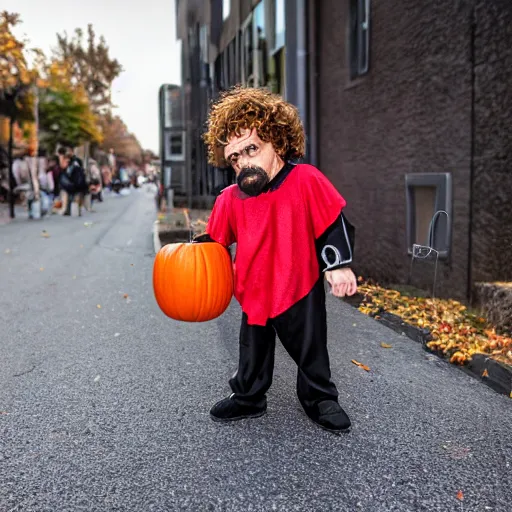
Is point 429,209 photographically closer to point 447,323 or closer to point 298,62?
point 447,323

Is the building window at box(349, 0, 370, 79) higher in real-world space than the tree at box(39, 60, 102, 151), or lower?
lower

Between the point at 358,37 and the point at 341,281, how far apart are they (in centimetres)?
627

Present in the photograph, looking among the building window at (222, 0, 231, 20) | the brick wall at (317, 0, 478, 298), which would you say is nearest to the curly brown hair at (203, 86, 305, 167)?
the brick wall at (317, 0, 478, 298)

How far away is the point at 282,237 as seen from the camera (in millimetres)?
3182

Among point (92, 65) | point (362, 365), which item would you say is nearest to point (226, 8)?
point (362, 365)

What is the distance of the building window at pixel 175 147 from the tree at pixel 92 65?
44.8m

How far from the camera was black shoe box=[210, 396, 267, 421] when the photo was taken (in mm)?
3424

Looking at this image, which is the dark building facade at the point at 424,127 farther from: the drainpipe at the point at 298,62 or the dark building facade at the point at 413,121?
the drainpipe at the point at 298,62

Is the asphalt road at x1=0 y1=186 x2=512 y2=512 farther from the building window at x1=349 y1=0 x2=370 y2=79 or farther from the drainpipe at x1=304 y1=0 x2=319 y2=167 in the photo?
the drainpipe at x1=304 y1=0 x2=319 y2=167

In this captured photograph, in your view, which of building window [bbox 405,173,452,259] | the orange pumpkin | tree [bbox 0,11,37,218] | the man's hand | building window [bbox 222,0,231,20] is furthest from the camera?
tree [bbox 0,11,37,218]

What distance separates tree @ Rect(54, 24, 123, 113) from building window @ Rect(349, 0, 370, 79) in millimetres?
61758

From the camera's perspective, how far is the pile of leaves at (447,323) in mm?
4538

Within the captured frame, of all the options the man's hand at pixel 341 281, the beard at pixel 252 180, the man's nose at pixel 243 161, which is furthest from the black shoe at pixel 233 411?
the man's nose at pixel 243 161

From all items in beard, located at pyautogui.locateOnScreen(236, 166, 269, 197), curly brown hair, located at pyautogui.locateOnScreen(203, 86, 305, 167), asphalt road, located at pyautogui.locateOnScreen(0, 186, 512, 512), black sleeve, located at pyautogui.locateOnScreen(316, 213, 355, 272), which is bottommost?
asphalt road, located at pyautogui.locateOnScreen(0, 186, 512, 512)
